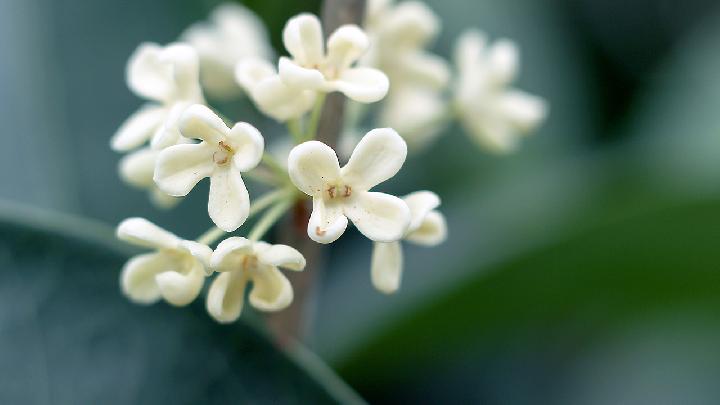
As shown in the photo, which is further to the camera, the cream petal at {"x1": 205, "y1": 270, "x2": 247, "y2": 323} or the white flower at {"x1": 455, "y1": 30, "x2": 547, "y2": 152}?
the white flower at {"x1": 455, "y1": 30, "x2": 547, "y2": 152}

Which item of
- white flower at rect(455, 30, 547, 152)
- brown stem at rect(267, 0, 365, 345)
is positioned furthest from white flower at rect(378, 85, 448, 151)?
brown stem at rect(267, 0, 365, 345)

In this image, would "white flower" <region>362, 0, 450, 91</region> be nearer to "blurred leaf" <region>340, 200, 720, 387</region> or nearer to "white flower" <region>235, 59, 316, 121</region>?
"white flower" <region>235, 59, 316, 121</region>

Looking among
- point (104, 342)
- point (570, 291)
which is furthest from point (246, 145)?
point (570, 291)

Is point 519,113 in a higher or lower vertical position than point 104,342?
higher

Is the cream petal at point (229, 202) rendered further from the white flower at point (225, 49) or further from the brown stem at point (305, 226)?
the white flower at point (225, 49)

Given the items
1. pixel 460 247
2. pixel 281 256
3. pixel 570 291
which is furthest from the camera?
pixel 460 247

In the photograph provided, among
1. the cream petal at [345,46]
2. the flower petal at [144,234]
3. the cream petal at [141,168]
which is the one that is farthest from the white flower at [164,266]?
the cream petal at [345,46]

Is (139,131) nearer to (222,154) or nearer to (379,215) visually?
(222,154)
